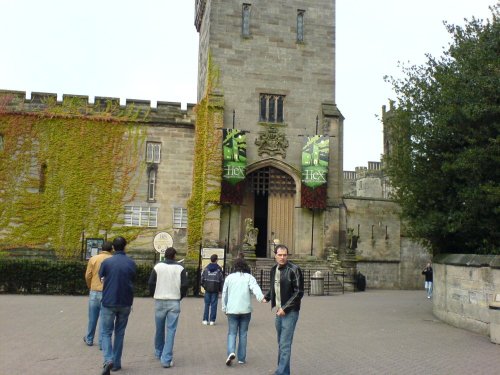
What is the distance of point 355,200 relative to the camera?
1273 inches

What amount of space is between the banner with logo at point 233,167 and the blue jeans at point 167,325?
1830cm

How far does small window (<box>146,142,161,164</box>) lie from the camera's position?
94.3 ft

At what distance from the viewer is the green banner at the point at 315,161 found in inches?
1080

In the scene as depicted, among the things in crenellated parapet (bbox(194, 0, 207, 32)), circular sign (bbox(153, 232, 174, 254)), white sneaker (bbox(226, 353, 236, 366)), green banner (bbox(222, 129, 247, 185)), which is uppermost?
crenellated parapet (bbox(194, 0, 207, 32))

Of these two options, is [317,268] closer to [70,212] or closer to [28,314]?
[70,212]

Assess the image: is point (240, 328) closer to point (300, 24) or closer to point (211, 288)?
point (211, 288)

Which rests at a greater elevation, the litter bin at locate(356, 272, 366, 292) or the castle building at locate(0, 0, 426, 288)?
the castle building at locate(0, 0, 426, 288)

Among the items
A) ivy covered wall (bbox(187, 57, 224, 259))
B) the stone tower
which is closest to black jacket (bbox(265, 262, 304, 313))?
ivy covered wall (bbox(187, 57, 224, 259))

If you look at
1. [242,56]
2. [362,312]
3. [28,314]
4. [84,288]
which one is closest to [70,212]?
[84,288]

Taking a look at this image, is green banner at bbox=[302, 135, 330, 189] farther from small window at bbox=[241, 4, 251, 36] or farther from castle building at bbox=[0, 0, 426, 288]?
small window at bbox=[241, 4, 251, 36]

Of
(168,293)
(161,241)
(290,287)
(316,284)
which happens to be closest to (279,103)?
(316,284)

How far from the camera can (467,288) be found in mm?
13023

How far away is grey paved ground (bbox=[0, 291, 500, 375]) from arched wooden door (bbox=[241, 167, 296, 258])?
12.0 m

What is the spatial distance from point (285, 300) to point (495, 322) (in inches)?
220
